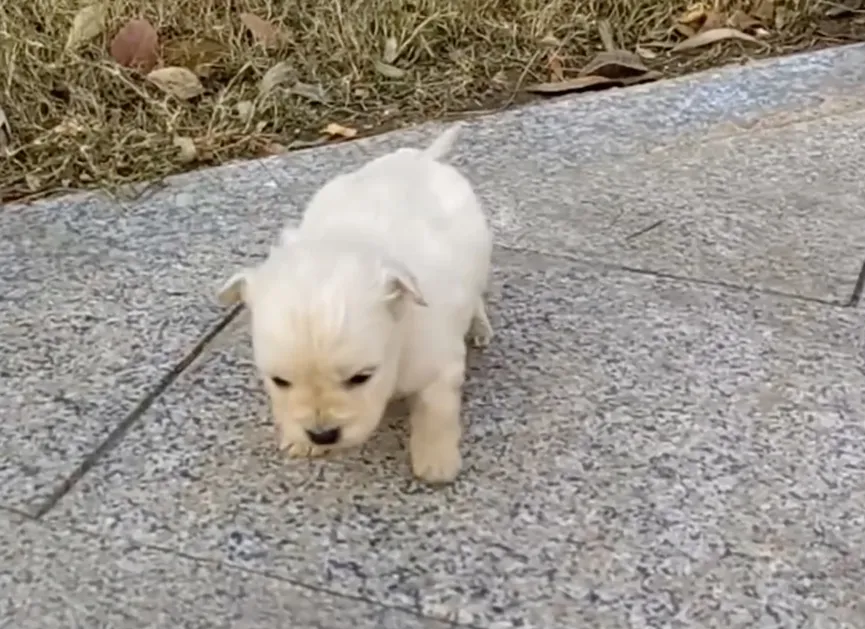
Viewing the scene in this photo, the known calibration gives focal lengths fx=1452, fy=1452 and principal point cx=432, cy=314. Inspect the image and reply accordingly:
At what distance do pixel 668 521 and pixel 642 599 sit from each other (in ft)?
0.68

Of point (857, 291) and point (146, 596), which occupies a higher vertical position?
point (146, 596)

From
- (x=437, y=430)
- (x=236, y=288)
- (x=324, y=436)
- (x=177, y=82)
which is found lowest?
(x=177, y=82)

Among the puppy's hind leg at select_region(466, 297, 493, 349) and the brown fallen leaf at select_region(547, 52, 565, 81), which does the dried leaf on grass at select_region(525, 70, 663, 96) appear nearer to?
the brown fallen leaf at select_region(547, 52, 565, 81)

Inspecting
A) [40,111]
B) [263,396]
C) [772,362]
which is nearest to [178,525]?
[263,396]

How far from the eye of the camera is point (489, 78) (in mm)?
4430

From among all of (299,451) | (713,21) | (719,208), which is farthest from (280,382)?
(713,21)

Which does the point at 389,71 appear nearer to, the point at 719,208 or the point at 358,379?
the point at 719,208

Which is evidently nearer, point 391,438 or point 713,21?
point 391,438

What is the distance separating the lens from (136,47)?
4.44 m

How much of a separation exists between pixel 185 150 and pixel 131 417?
1.31 m

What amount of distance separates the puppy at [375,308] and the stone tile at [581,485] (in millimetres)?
105

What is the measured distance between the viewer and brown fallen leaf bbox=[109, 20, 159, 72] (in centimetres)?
441

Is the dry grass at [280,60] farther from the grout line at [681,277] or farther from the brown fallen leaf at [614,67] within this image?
the grout line at [681,277]

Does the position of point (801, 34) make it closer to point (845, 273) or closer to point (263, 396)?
point (845, 273)
